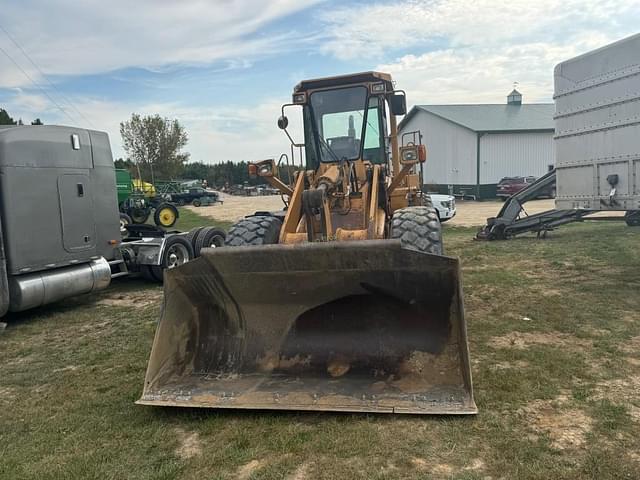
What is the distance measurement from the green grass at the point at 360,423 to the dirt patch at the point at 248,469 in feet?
0.04

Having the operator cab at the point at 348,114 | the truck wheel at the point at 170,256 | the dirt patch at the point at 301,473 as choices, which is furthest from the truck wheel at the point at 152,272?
the dirt patch at the point at 301,473

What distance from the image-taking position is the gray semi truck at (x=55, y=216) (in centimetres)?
673

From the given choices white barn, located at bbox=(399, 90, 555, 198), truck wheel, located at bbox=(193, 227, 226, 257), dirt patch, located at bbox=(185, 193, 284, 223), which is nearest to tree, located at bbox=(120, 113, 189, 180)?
dirt patch, located at bbox=(185, 193, 284, 223)

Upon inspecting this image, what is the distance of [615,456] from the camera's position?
305 centimetres

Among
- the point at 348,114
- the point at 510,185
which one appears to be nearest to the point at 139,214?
the point at 348,114

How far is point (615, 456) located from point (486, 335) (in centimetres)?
241

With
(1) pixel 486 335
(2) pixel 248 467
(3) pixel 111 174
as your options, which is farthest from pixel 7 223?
(1) pixel 486 335

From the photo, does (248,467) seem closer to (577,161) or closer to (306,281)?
(306,281)

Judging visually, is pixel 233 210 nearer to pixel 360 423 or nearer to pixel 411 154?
pixel 411 154

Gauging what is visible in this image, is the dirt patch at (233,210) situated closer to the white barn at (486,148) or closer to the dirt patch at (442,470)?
the white barn at (486,148)

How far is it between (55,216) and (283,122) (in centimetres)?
339

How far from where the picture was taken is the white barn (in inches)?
1262

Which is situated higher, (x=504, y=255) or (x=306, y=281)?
(x=306, y=281)

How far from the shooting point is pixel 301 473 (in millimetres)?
3078
